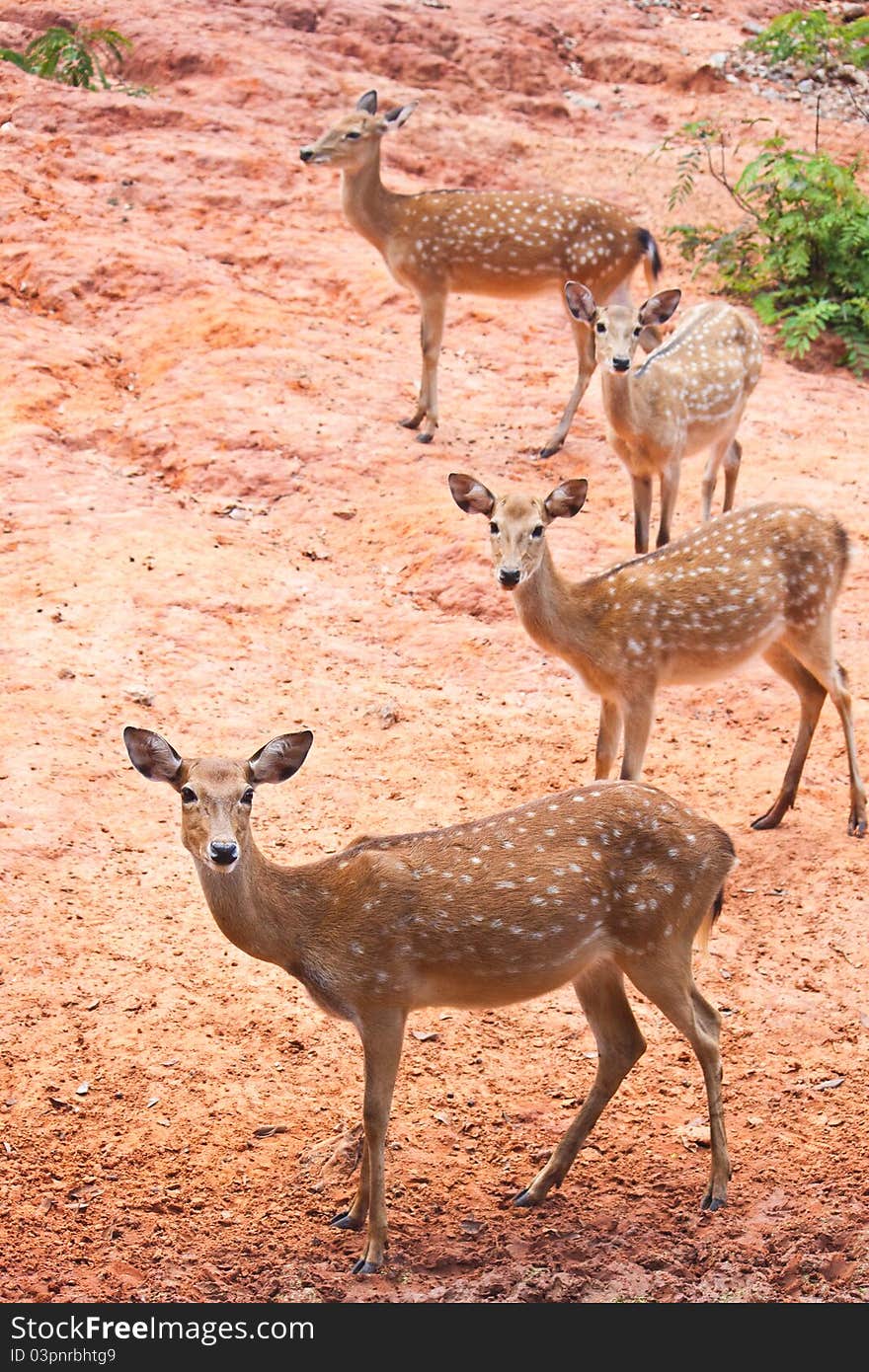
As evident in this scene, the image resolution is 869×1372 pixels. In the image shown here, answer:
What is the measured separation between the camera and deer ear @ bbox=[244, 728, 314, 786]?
5.26 metres

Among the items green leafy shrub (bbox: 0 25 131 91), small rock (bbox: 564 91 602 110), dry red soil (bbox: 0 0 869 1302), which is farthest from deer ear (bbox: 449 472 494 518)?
small rock (bbox: 564 91 602 110)

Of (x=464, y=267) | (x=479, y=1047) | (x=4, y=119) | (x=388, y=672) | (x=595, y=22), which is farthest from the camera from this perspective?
(x=595, y=22)

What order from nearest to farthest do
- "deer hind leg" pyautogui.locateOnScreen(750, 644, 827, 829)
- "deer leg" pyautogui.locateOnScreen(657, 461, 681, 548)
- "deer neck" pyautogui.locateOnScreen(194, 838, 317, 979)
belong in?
"deer neck" pyautogui.locateOnScreen(194, 838, 317, 979) < "deer hind leg" pyautogui.locateOnScreen(750, 644, 827, 829) < "deer leg" pyautogui.locateOnScreen(657, 461, 681, 548)

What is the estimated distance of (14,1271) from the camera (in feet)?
16.1

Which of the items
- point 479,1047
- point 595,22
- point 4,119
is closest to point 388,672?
point 479,1047

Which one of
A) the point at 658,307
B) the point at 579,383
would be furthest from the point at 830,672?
the point at 579,383

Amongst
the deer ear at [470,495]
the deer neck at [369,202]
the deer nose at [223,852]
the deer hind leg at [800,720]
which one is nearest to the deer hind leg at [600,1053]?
the deer nose at [223,852]

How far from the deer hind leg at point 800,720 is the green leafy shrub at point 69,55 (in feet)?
35.1

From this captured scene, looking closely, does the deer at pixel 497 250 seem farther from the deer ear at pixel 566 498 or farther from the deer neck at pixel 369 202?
the deer ear at pixel 566 498

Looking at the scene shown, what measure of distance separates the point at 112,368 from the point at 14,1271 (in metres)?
8.17

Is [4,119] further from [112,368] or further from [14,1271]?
[14,1271]

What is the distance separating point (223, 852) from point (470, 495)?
334 centimetres

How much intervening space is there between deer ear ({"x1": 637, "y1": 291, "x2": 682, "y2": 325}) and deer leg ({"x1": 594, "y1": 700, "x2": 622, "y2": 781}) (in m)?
2.88

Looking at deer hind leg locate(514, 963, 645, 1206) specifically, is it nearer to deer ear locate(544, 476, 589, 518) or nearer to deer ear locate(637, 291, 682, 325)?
deer ear locate(544, 476, 589, 518)
